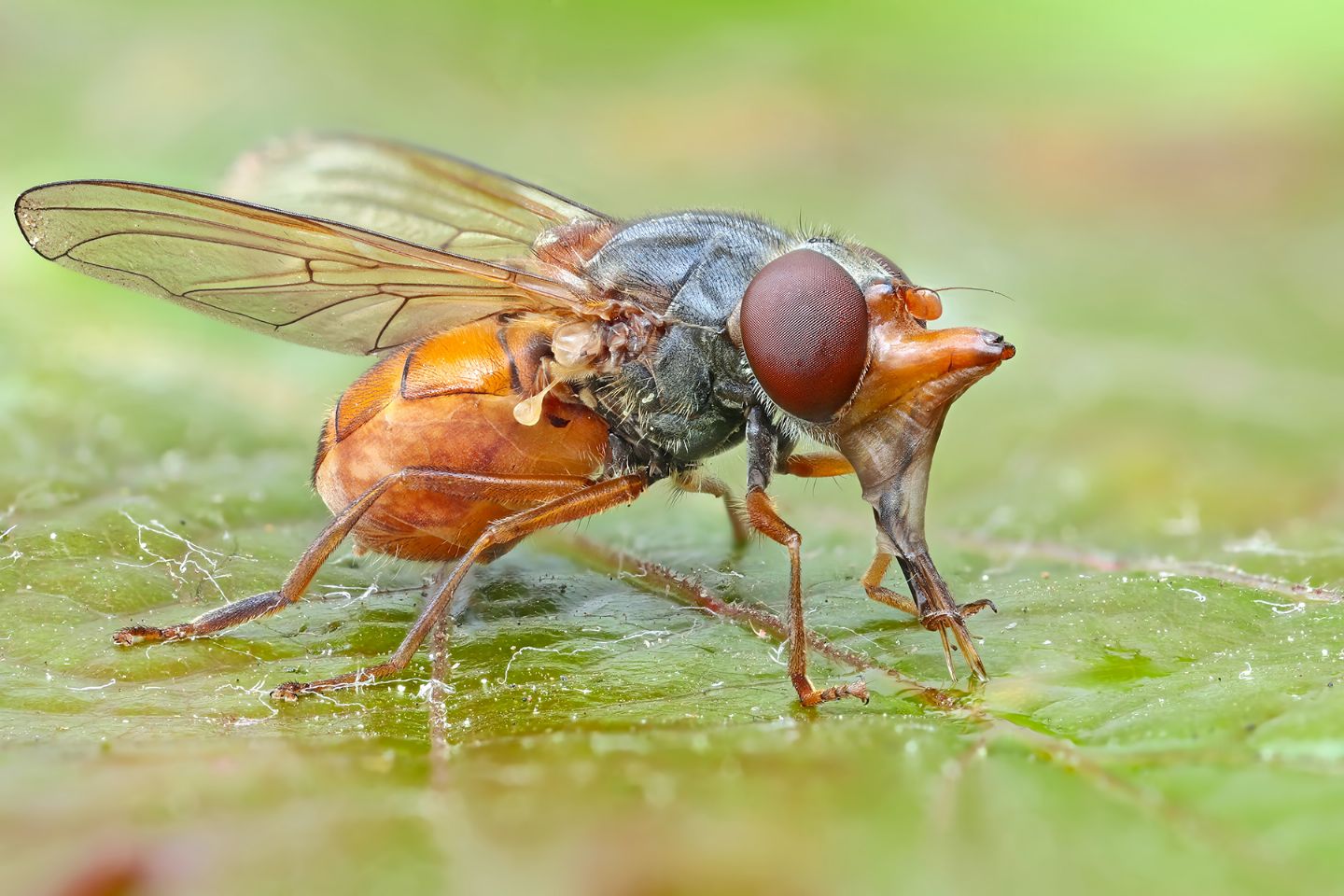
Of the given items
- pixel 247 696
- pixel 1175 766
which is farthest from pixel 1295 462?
pixel 247 696

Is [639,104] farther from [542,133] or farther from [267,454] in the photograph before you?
[267,454]

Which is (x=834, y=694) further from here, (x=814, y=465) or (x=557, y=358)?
(x=557, y=358)

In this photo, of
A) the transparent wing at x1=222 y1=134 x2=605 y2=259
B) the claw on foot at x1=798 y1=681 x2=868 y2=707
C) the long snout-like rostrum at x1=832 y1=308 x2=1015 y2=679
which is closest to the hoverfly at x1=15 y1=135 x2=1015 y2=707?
the long snout-like rostrum at x1=832 y1=308 x2=1015 y2=679

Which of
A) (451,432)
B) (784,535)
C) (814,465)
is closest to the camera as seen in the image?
(784,535)

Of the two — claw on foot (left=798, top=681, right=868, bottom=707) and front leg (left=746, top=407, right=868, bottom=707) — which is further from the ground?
front leg (left=746, top=407, right=868, bottom=707)

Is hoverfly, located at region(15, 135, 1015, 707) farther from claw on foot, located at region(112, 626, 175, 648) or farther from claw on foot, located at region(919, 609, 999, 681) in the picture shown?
claw on foot, located at region(919, 609, 999, 681)

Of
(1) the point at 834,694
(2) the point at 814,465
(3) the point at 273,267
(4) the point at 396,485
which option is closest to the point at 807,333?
(2) the point at 814,465

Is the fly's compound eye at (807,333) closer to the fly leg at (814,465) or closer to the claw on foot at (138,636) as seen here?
the fly leg at (814,465)

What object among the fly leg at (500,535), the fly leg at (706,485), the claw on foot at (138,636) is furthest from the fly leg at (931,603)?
the claw on foot at (138,636)
